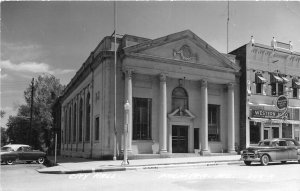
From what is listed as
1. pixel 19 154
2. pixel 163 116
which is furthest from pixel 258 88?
pixel 19 154

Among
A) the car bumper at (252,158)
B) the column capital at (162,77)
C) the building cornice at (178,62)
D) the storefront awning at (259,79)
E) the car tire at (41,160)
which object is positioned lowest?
the car tire at (41,160)

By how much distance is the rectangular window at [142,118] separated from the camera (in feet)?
94.5

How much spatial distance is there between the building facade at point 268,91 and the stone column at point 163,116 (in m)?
8.79

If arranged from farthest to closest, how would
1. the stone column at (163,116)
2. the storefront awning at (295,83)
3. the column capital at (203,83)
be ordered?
the storefront awning at (295,83) → the column capital at (203,83) → the stone column at (163,116)

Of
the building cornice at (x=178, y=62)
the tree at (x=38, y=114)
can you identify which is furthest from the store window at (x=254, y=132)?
the tree at (x=38, y=114)

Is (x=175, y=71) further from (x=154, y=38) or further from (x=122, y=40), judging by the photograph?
(x=122, y=40)

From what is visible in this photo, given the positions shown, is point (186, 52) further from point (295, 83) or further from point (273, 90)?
point (295, 83)

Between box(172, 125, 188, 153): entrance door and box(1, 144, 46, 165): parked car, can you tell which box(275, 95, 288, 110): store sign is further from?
box(1, 144, 46, 165): parked car

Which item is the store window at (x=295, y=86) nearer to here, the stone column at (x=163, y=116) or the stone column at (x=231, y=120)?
the stone column at (x=231, y=120)

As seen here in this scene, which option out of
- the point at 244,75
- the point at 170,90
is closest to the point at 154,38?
the point at 170,90

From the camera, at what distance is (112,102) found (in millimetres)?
28250

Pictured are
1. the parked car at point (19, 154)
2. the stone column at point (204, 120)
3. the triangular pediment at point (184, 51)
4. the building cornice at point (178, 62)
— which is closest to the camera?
the parked car at point (19, 154)

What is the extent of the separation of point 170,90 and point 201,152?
5910mm

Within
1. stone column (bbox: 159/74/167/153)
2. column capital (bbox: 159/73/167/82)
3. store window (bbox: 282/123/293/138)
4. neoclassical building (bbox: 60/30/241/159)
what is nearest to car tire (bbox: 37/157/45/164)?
neoclassical building (bbox: 60/30/241/159)
